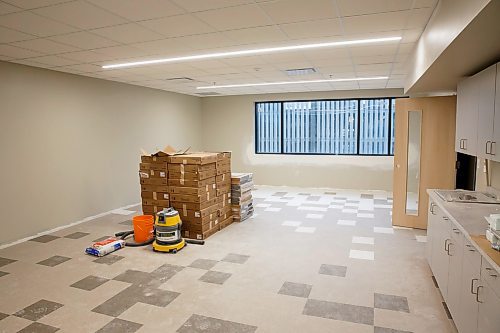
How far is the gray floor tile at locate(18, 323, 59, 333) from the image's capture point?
2.84 m

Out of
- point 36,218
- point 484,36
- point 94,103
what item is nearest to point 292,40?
point 484,36

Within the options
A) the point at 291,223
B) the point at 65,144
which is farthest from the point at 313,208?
the point at 65,144

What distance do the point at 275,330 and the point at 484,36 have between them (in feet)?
8.63

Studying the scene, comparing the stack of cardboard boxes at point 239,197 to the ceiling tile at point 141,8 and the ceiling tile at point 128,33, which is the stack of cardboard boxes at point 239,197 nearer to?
the ceiling tile at point 128,33

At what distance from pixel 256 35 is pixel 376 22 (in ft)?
4.11

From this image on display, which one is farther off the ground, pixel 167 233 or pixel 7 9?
pixel 7 9

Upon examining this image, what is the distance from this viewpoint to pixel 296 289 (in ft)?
11.6

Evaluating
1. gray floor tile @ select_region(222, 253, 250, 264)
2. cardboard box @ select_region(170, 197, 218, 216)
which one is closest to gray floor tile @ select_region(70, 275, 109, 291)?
gray floor tile @ select_region(222, 253, 250, 264)

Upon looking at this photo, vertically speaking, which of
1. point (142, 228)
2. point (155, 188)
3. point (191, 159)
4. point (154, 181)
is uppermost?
point (191, 159)

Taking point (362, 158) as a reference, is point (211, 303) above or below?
below

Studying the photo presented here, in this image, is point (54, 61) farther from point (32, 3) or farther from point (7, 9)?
point (32, 3)

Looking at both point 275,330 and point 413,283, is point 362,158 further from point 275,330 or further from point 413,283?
point 275,330

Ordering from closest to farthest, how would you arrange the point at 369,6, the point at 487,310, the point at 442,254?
the point at 487,310, the point at 369,6, the point at 442,254

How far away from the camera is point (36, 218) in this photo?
542 centimetres
